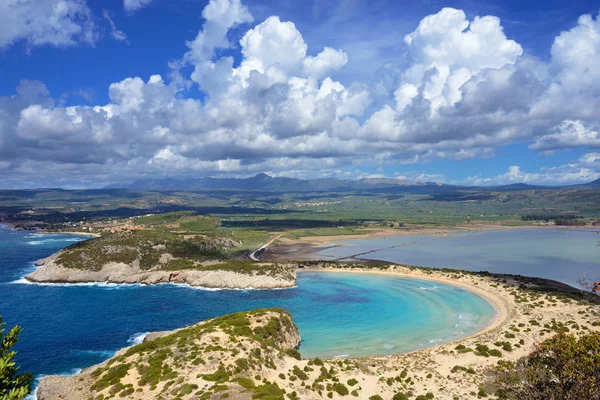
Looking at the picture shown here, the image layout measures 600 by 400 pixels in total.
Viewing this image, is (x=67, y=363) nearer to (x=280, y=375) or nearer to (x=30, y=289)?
(x=280, y=375)

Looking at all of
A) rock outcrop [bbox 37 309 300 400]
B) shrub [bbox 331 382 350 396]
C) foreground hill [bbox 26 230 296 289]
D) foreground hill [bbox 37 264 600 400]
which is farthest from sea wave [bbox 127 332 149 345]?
shrub [bbox 331 382 350 396]

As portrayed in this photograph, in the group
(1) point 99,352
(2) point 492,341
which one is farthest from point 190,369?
(2) point 492,341

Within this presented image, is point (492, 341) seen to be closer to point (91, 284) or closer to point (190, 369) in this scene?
point (190, 369)

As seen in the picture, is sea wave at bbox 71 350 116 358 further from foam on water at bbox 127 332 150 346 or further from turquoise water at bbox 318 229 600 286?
turquoise water at bbox 318 229 600 286

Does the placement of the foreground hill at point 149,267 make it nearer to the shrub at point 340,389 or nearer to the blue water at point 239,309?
the blue water at point 239,309

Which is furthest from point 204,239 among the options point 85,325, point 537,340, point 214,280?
point 537,340

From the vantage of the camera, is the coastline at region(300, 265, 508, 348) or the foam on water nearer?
the foam on water
